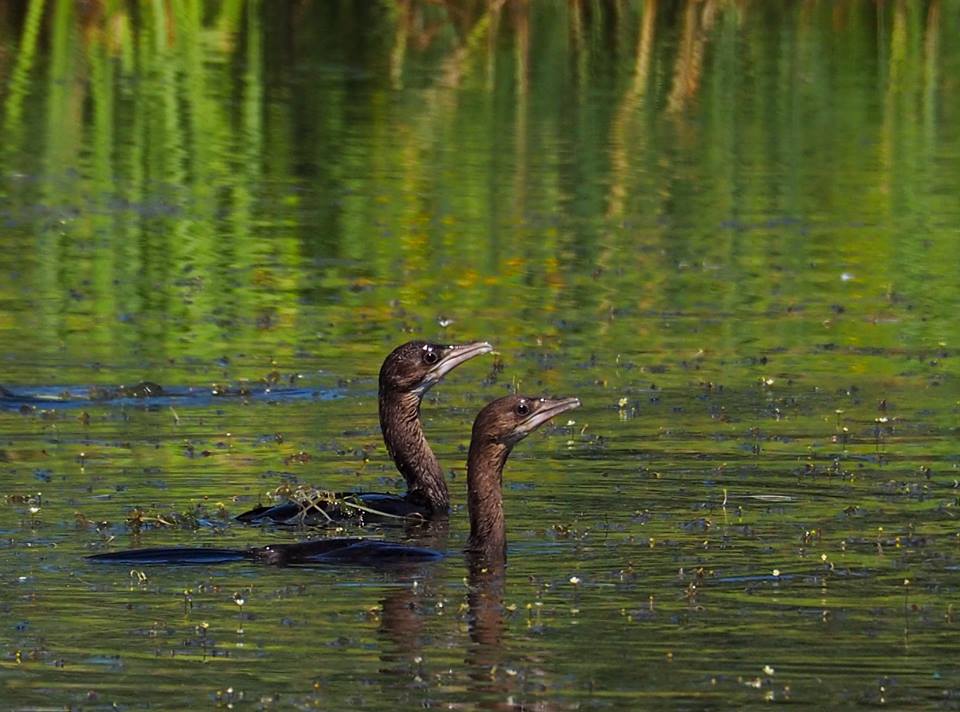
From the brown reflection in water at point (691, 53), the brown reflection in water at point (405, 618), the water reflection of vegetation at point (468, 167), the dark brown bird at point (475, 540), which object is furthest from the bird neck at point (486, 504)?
the brown reflection in water at point (691, 53)

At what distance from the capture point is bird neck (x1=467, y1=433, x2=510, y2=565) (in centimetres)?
1063

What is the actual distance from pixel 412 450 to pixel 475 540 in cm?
172

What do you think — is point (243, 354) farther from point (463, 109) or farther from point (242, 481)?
point (463, 109)

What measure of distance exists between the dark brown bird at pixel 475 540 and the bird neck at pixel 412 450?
104 centimetres

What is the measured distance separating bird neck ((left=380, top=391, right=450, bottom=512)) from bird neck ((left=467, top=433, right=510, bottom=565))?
3.42 feet

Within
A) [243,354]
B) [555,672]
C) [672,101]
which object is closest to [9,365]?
[243,354]

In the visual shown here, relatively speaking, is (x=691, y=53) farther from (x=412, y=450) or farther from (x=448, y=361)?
(x=412, y=450)

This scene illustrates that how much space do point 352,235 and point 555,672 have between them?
12.2m

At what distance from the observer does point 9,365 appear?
1541cm

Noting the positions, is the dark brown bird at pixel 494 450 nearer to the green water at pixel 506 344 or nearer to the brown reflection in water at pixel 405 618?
the green water at pixel 506 344

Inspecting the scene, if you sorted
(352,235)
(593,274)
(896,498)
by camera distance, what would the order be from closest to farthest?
(896,498)
(593,274)
(352,235)

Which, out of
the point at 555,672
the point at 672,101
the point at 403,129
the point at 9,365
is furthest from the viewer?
the point at 672,101

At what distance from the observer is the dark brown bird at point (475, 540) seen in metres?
10.3

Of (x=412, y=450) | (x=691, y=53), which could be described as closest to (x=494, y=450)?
(x=412, y=450)
